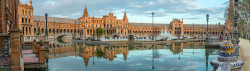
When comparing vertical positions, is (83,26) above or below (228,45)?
above

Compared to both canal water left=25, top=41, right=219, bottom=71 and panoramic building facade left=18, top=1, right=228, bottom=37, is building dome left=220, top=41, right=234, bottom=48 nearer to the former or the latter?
canal water left=25, top=41, right=219, bottom=71

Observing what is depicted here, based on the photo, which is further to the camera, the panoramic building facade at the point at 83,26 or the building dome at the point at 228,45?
the panoramic building facade at the point at 83,26

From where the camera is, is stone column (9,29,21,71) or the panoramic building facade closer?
stone column (9,29,21,71)

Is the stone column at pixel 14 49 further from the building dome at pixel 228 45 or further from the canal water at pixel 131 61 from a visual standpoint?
the building dome at pixel 228 45

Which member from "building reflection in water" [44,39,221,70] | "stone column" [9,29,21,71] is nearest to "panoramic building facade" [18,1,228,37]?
"building reflection in water" [44,39,221,70]

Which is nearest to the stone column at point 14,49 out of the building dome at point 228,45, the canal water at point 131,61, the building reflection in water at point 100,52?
the canal water at point 131,61

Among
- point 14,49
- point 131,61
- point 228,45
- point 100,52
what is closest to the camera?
point 228,45

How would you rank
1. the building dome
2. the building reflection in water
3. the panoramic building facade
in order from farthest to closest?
1. the panoramic building facade
2. the building reflection in water
3. the building dome

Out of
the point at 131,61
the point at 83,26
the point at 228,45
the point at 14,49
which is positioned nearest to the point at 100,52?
the point at 131,61

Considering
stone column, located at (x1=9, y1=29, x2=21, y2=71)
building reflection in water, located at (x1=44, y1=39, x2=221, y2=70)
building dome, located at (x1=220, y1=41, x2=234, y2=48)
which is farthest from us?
building reflection in water, located at (x1=44, y1=39, x2=221, y2=70)

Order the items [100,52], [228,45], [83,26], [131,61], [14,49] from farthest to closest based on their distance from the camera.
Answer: [83,26]
[100,52]
[131,61]
[14,49]
[228,45]

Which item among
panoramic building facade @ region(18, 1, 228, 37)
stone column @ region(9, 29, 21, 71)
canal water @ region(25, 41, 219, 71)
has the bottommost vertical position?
canal water @ region(25, 41, 219, 71)

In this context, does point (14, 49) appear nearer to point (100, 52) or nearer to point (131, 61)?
point (131, 61)

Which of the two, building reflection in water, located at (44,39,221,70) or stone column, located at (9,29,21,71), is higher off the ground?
stone column, located at (9,29,21,71)
